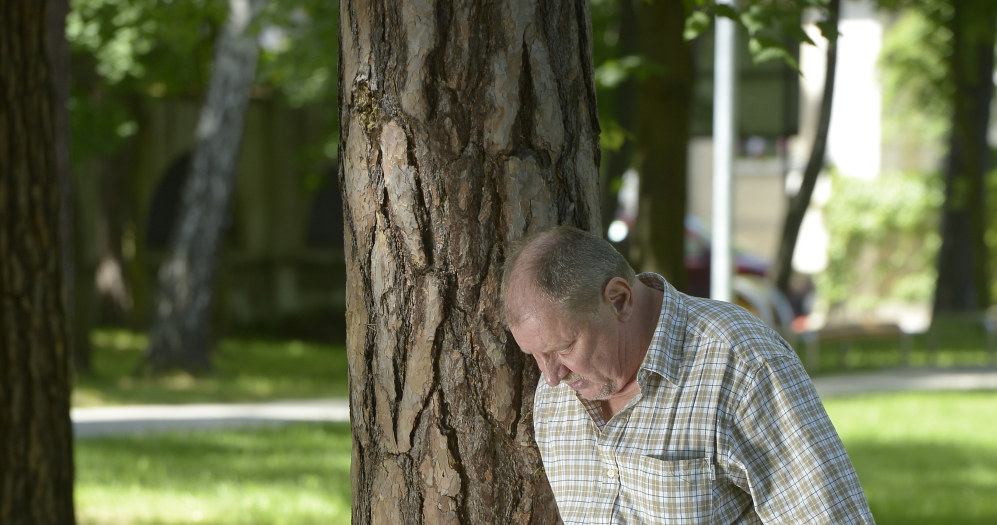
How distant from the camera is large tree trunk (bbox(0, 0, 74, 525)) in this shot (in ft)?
15.9

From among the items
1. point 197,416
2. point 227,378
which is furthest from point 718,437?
point 227,378

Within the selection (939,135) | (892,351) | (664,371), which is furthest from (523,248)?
(939,135)

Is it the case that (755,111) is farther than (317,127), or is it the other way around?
(317,127)

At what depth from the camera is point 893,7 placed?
559 inches

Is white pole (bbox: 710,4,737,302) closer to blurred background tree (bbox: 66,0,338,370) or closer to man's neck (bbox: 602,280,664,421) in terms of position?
blurred background tree (bbox: 66,0,338,370)

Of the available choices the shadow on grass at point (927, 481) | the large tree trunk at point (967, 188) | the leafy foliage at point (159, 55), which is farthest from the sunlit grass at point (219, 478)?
the large tree trunk at point (967, 188)

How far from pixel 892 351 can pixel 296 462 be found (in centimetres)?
1165

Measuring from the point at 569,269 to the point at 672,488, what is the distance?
0.48 meters

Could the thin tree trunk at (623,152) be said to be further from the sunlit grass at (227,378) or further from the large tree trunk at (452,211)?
the large tree trunk at (452,211)

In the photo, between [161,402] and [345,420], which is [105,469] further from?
[161,402]

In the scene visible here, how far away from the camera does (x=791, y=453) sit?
7.79ft

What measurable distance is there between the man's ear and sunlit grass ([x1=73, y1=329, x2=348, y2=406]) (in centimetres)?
1068

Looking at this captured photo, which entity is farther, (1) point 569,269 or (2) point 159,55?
(2) point 159,55

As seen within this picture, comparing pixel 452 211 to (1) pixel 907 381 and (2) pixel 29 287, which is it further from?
(1) pixel 907 381
